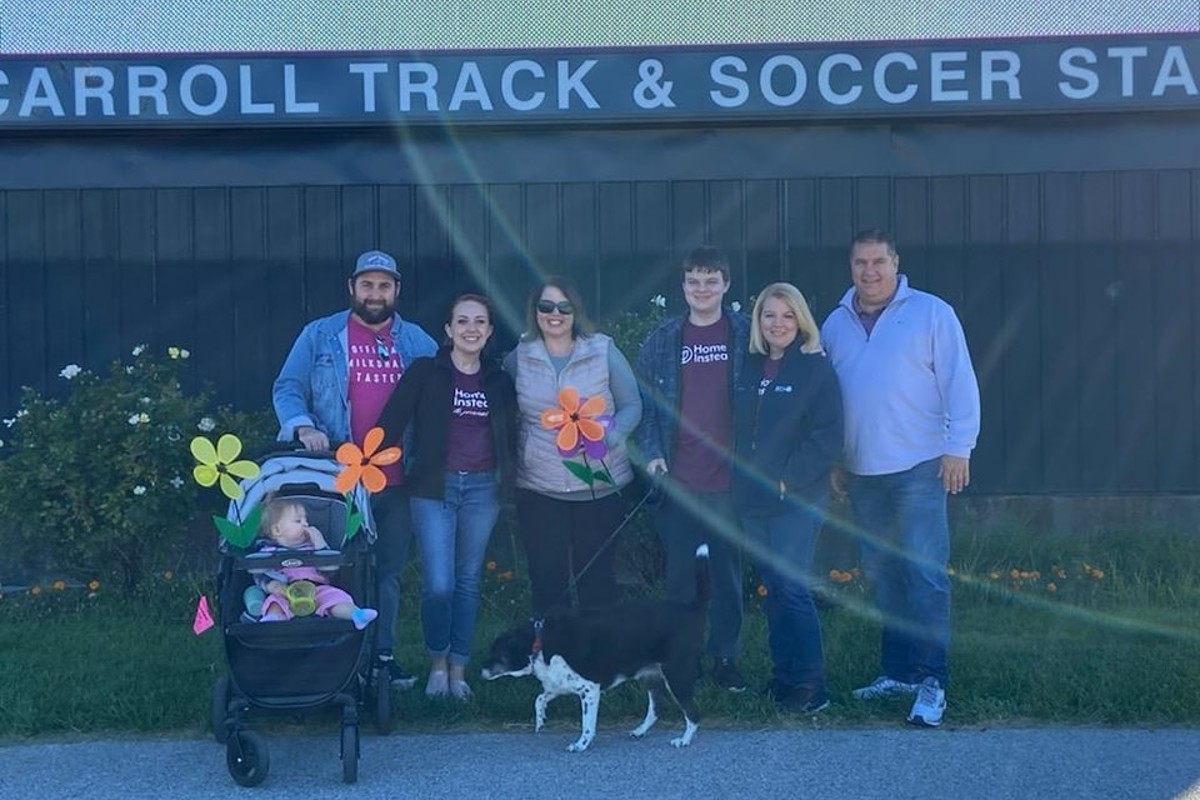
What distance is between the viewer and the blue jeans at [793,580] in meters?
5.90

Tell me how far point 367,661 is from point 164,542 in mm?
2790

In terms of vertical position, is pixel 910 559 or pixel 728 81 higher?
pixel 728 81

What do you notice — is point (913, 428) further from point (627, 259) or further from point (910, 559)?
point (627, 259)

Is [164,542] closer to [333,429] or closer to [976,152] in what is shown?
[333,429]

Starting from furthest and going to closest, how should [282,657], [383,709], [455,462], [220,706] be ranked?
[455,462]
[383,709]
[220,706]
[282,657]

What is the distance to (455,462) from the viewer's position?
610 cm

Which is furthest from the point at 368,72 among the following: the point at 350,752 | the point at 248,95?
the point at 350,752

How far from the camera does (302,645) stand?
5238mm

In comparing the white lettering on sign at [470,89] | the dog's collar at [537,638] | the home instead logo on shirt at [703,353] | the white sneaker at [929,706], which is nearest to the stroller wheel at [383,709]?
the dog's collar at [537,638]

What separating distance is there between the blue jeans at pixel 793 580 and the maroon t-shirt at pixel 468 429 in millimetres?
1152

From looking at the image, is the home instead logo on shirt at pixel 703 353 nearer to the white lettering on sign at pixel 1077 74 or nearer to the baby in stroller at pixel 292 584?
the baby in stroller at pixel 292 584

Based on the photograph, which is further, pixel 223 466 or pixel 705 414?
pixel 705 414

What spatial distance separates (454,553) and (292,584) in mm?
953

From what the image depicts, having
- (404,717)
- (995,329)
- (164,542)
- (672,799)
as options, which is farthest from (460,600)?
(995,329)
